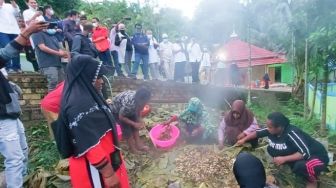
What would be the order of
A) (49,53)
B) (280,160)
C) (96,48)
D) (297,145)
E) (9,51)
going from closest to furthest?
(9,51)
(297,145)
(280,160)
(49,53)
(96,48)

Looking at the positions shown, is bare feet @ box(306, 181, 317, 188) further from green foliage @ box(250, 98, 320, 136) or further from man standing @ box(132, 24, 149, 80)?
man standing @ box(132, 24, 149, 80)

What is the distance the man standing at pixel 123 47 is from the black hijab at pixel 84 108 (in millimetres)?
6921

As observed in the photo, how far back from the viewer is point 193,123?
21.5 feet

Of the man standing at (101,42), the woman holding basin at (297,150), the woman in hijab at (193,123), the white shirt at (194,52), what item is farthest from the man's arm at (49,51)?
the white shirt at (194,52)

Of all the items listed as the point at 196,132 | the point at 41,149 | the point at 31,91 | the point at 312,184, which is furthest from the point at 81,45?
the point at 312,184

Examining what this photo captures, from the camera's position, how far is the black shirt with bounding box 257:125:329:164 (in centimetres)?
479

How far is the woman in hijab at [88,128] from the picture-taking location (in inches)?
105

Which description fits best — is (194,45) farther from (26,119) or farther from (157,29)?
(157,29)

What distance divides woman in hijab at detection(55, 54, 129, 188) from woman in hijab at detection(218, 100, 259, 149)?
3368mm

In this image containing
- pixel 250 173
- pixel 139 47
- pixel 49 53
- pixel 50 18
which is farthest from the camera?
pixel 139 47

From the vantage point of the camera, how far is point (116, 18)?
27531 mm

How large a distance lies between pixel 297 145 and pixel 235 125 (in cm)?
131

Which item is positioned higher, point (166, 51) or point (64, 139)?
point (166, 51)

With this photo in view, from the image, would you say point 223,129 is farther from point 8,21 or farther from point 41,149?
Result: point 8,21
